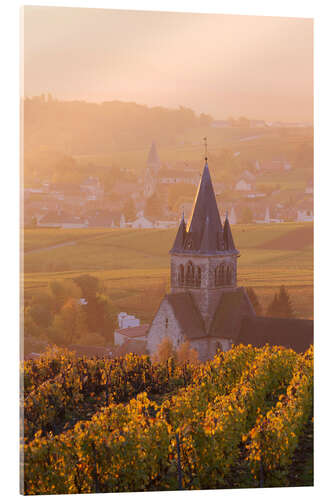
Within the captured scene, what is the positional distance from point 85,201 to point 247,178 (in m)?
2.82

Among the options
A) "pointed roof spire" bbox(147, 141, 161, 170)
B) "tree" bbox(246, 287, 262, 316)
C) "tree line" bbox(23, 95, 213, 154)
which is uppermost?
"tree line" bbox(23, 95, 213, 154)

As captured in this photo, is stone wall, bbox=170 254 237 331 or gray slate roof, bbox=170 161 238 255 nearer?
gray slate roof, bbox=170 161 238 255

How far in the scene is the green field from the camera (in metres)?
13.7

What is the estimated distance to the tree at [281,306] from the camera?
45.6 feet

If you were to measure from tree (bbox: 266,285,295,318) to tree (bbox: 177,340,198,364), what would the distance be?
1.41m

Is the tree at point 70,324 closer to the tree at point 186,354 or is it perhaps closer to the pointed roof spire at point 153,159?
the tree at point 186,354

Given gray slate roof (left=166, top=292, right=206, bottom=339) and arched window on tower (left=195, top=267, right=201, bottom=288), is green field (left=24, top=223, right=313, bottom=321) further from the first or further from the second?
arched window on tower (left=195, top=267, right=201, bottom=288)

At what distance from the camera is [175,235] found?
14.2 meters

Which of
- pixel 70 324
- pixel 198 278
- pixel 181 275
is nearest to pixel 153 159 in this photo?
pixel 181 275

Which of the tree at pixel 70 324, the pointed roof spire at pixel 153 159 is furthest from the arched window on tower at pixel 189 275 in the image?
the tree at pixel 70 324

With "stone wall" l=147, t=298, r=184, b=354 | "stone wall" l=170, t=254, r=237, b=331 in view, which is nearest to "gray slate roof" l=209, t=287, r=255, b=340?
"stone wall" l=170, t=254, r=237, b=331

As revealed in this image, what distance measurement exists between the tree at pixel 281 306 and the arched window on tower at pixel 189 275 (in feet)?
4.70

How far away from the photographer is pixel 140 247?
46.0 ft

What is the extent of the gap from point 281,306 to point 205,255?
1608 millimetres
